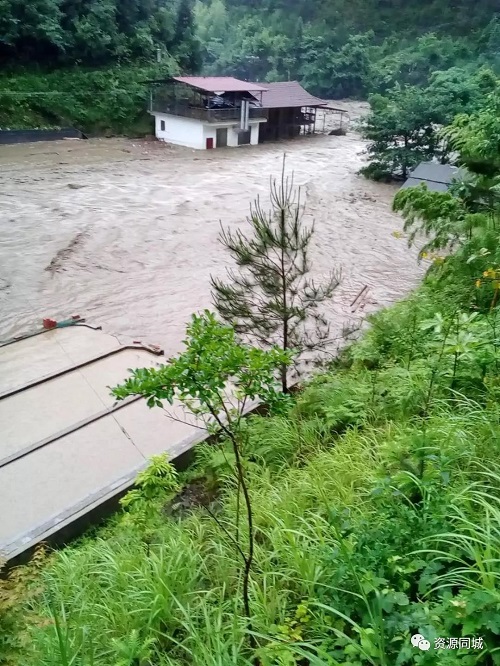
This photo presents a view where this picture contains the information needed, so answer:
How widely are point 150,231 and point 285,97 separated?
22.0m

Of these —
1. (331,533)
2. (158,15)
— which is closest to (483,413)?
(331,533)

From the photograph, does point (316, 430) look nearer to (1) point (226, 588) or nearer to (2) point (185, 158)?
(1) point (226, 588)

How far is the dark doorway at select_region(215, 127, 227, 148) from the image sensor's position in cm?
3141

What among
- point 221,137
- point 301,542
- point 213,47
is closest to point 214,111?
point 221,137

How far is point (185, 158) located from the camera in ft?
92.7

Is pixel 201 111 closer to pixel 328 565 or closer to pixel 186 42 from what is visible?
pixel 186 42

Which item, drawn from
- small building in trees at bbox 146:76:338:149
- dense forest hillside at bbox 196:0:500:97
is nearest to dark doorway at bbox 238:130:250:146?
small building in trees at bbox 146:76:338:149

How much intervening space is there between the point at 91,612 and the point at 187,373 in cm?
159

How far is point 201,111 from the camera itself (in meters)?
30.2

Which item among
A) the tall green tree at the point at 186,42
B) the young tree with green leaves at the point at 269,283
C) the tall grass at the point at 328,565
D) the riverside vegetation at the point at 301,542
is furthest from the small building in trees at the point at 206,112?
the tall grass at the point at 328,565

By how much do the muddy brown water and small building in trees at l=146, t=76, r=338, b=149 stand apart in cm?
225

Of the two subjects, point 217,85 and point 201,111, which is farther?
point 217,85

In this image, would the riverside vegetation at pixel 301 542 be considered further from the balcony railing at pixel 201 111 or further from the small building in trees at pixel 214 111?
the small building in trees at pixel 214 111
